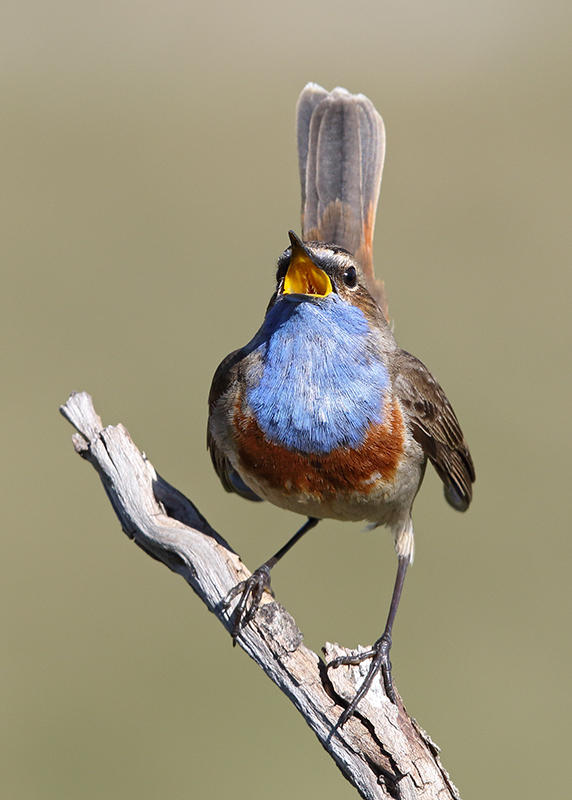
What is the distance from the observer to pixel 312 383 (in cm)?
506

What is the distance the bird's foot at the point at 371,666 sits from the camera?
4.48 meters

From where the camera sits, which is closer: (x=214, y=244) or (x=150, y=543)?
(x=150, y=543)

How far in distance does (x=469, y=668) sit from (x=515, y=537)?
1474mm

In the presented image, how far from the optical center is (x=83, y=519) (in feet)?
Result: 32.9

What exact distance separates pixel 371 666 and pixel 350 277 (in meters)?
1.68

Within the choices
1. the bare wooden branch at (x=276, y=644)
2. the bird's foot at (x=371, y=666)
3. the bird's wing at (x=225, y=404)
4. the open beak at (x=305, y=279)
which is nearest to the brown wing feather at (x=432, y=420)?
the open beak at (x=305, y=279)

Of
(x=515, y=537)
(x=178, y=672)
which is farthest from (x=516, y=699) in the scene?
(x=178, y=672)

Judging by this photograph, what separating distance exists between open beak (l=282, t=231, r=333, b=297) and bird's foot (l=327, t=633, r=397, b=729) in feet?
5.02

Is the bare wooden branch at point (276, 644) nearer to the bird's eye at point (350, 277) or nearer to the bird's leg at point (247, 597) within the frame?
the bird's leg at point (247, 597)

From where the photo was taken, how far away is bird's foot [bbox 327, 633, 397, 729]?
448 cm

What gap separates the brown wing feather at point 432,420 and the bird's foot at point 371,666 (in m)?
0.94

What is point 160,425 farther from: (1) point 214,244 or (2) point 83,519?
(1) point 214,244

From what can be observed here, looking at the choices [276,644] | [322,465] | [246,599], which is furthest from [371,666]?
[322,465]

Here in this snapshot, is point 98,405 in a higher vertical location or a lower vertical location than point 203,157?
lower
